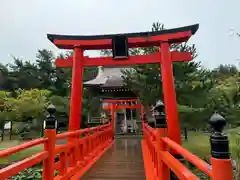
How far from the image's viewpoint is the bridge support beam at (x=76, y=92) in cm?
427

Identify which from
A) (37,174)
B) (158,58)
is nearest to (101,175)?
(158,58)

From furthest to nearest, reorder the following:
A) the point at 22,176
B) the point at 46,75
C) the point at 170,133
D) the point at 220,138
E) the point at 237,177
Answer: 1. the point at 46,75
2. the point at 22,176
3. the point at 170,133
4. the point at 237,177
5. the point at 220,138

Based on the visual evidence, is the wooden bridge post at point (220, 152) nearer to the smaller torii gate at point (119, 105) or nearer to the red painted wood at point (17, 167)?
the red painted wood at point (17, 167)

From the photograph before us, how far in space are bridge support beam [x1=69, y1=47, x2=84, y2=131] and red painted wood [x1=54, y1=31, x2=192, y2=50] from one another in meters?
0.17

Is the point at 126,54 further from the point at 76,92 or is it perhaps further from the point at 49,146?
the point at 49,146

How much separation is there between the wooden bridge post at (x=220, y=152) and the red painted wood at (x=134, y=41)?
3.94 metres

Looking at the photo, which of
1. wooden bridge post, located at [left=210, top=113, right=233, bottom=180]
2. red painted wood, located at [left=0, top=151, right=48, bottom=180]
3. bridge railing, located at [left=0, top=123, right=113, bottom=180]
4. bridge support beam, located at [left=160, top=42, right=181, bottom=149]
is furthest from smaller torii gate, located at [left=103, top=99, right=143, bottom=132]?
wooden bridge post, located at [left=210, top=113, right=233, bottom=180]

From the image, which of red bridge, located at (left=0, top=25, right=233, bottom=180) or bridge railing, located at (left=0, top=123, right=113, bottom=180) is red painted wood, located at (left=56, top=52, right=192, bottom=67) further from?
bridge railing, located at (left=0, top=123, right=113, bottom=180)

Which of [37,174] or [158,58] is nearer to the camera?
[158,58]

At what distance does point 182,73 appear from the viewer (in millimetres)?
7691

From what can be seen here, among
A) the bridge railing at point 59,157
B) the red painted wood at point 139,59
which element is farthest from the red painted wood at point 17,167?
the red painted wood at point 139,59

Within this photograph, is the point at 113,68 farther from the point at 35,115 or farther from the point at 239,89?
the point at 239,89

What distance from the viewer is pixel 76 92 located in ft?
14.6

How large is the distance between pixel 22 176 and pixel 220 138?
21.7 ft
